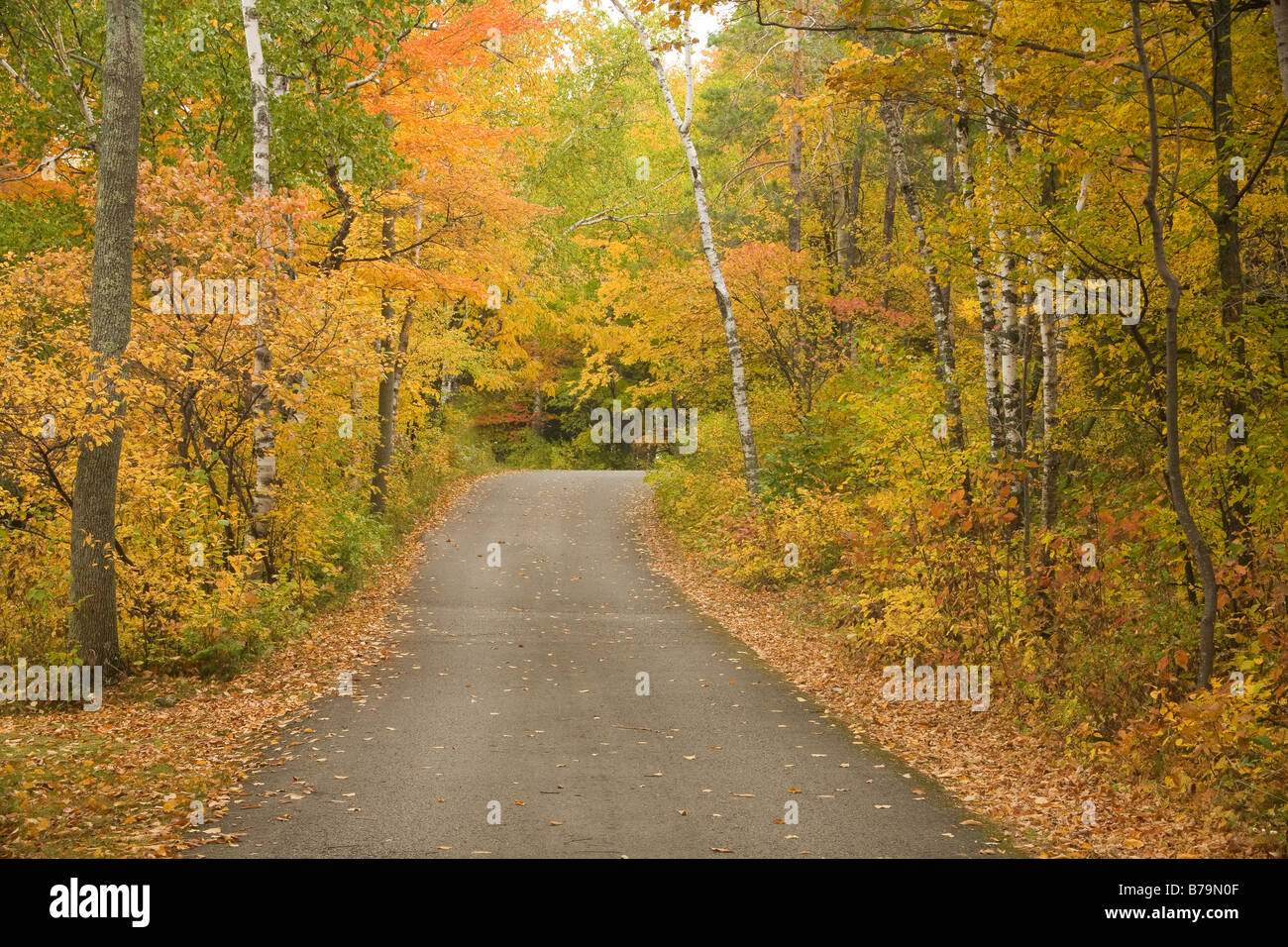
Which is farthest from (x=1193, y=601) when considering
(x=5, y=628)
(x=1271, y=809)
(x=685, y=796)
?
(x=5, y=628)

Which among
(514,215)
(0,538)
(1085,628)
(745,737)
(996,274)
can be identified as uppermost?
(514,215)

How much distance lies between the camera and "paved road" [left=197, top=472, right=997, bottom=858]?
22.3 ft

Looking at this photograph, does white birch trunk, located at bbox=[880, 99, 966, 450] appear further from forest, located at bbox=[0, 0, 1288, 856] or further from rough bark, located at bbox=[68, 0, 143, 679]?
rough bark, located at bbox=[68, 0, 143, 679]

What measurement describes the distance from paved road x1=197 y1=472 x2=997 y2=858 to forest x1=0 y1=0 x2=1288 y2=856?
1.64 meters

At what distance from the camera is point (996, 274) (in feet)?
34.0

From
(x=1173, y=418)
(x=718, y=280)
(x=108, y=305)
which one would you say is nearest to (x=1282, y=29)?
(x=1173, y=418)

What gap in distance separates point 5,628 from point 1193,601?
12225 mm

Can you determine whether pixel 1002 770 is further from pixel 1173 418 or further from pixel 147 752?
pixel 147 752

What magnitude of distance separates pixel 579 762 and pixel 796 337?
585 inches

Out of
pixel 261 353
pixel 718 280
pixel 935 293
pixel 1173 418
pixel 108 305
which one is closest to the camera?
pixel 1173 418

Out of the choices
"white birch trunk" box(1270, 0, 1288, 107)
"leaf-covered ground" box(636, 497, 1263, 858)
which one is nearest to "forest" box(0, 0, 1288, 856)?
"white birch trunk" box(1270, 0, 1288, 107)

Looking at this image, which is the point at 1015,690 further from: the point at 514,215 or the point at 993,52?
the point at 514,215

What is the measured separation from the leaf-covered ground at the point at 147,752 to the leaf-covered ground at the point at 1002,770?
18.5ft

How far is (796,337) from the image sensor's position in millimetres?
21953
